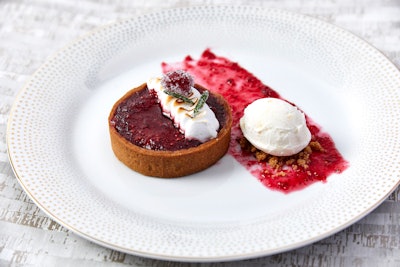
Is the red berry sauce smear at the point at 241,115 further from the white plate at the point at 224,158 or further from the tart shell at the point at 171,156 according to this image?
the tart shell at the point at 171,156

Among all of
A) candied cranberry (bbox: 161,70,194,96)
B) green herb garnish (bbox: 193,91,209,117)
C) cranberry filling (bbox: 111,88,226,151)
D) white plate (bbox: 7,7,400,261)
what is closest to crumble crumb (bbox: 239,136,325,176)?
white plate (bbox: 7,7,400,261)

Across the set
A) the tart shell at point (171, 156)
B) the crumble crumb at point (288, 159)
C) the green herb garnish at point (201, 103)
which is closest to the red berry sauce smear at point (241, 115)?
the crumble crumb at point (288, 159)

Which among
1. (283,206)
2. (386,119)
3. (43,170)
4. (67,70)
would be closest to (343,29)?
(386,119)

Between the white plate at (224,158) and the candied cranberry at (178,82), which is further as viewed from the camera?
the candied cranberry at (178,82)

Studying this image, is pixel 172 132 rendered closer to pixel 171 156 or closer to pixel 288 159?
pixel 171 156

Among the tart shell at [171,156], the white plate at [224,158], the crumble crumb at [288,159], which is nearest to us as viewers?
the white plate at [224,158]

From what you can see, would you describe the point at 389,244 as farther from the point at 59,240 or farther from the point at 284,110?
the point at 59,240

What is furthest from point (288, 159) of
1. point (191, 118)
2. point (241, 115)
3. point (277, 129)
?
point (191, 118)

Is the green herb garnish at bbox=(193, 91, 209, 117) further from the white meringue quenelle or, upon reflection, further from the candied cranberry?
the white meringue quenelle
